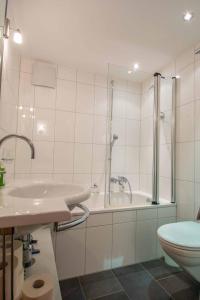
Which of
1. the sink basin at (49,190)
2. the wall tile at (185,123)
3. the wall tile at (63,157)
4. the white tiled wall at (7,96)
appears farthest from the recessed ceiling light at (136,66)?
the sink basin at (49,190)

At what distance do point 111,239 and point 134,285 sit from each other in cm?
40

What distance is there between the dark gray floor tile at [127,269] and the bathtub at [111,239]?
37 millimetres

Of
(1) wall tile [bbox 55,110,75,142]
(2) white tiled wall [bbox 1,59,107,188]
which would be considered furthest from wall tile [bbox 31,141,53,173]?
(1) wall tile [bbox 55,110,75,142]

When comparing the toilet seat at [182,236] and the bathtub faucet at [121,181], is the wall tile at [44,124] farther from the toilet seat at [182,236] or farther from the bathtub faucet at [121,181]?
the toilet seat at [182,236]

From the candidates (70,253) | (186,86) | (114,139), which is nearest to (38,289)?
(70,253)

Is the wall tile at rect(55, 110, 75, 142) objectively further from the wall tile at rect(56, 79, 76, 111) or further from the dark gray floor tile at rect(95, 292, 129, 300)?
the dark gray floor tile at rect(95, 292, 129, 300)

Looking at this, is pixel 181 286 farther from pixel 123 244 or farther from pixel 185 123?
pixel 185 123

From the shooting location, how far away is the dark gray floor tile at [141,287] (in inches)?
53.6

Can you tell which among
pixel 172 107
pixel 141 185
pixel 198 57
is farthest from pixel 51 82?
pixel 141 185

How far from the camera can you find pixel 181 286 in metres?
1.47

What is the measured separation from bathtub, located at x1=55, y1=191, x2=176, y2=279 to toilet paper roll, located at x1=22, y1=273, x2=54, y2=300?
96 centimetres

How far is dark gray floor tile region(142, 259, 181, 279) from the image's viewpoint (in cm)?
163

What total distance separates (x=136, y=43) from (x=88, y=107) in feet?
3.34

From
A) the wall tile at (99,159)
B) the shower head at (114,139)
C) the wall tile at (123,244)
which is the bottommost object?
the wall tile at (123,244)
